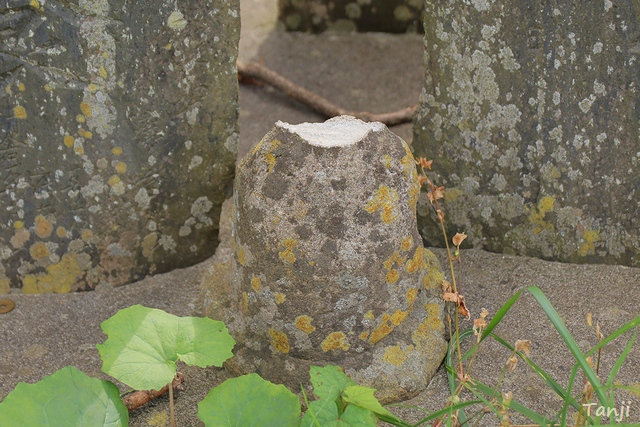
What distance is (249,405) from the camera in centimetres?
187

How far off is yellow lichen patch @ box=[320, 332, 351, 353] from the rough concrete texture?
2622mm

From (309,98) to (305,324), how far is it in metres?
1.91

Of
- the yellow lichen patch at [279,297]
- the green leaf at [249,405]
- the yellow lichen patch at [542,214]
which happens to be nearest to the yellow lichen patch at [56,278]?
the yellow lichen patch at [279,297]

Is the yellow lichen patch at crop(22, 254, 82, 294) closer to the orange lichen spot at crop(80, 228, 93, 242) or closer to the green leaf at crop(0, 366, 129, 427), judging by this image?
the orange lichen spot at crop(80, 228, 93, 242)

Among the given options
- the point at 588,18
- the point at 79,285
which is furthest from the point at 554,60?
the point at 79,285

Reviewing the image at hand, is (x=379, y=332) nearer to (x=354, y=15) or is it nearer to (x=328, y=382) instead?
(x=328, y=382)

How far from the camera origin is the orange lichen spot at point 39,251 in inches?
102

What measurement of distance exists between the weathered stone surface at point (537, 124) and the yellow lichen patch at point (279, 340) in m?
0.86

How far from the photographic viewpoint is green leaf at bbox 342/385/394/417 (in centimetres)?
184

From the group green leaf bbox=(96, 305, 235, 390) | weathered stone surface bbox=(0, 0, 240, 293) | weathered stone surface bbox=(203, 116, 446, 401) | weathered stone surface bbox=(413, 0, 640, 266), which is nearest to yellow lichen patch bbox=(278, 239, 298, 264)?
weathered stone surface bbox=(203, 116, 446, 401)

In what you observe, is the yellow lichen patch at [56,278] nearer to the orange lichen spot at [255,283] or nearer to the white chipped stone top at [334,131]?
the orange lichen spot at [255,283]

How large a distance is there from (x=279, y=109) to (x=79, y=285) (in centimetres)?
158

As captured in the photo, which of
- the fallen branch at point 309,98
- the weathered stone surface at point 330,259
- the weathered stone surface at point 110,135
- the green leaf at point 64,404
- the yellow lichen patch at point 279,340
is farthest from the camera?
the fallen branch at point 309,98

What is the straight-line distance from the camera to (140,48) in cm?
246
